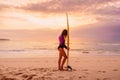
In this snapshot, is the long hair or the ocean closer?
the long hair

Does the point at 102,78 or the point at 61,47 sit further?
the point at 61,47

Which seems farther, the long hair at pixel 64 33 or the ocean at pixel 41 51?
the ocean at pixel 41 51

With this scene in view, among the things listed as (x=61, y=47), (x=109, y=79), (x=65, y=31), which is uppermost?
(x=65, y=31)

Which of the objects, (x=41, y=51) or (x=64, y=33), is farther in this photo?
(x=41, y=51)

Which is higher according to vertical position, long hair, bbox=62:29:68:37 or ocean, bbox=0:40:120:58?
long hair, bbox=62:29:68:37

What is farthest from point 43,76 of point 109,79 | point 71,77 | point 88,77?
point 109,79

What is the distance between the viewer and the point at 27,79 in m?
8.41

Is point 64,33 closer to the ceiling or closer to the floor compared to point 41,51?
closer to the ceiling

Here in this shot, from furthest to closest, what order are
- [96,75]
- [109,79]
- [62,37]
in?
1. [62,37]
2. [96,75]
3. [109,79]

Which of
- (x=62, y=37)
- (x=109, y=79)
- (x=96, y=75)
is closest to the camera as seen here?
(x=109, y=79)

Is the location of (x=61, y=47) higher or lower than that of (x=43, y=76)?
higher

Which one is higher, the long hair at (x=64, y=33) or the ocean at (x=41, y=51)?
the long hair at (x=64, y=33)

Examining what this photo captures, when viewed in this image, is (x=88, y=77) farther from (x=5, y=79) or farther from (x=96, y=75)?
(x=5, y=79)

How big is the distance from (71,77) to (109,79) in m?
1.40
